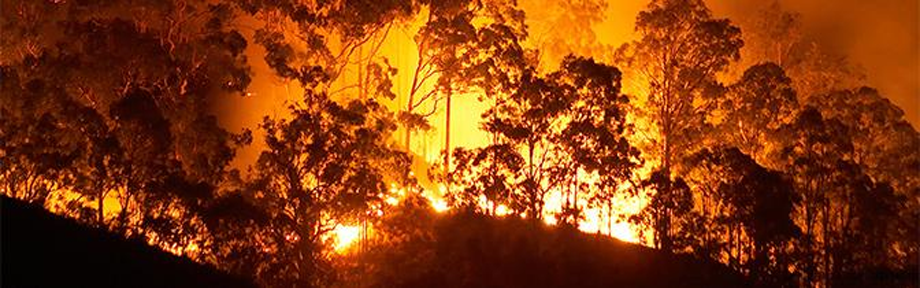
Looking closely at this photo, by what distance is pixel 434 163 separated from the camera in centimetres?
2412

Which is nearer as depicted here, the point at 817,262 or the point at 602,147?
the point at 602,147

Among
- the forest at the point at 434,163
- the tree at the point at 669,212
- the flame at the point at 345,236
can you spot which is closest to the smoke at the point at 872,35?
the forest at the point at 434,163

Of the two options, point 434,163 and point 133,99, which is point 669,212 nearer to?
point 434,163

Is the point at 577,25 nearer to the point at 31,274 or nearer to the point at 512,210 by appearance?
the point at 512,210

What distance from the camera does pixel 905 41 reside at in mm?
37188

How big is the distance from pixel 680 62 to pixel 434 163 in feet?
27.6

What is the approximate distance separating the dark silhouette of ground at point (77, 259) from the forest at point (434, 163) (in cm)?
253

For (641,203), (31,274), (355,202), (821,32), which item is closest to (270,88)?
(355,202)

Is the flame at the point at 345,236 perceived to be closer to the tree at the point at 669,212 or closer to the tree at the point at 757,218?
the tree at the point at 669,212

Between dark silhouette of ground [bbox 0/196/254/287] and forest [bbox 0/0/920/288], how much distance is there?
8.31 feet

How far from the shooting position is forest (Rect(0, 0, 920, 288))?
20.2 m

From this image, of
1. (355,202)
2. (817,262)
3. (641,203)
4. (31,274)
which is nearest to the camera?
(31,274)

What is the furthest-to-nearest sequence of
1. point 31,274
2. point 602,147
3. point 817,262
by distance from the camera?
point 817,262 < point 602,147 < point 31,274

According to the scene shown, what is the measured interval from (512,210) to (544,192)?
1.04m
